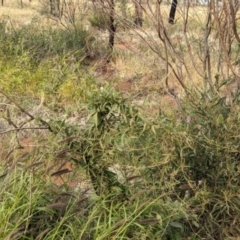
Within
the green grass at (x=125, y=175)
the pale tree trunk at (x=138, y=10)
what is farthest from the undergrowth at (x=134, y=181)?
the pale tree trunk at (x=138, y=10)

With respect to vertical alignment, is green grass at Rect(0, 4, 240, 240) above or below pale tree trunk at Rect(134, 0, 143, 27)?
below

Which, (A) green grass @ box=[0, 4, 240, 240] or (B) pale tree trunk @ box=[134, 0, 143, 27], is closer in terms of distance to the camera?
(A) green grass @ box=[0, 4, 240, 240]

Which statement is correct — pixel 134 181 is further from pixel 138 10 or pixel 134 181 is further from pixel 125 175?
pixel 138 10

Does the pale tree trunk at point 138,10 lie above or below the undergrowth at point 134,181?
above

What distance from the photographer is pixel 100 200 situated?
8.34ft

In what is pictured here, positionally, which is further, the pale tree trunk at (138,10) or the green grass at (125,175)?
the pale tree trunk at (138,10)

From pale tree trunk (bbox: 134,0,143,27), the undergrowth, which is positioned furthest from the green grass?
pale tree trunk (bbox: 134,0,143,27)

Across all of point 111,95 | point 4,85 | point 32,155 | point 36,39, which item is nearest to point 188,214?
point 111,95

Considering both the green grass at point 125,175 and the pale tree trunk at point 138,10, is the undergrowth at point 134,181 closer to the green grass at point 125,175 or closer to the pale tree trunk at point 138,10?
the green grass at point 125,175

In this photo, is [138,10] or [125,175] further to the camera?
[138,10]

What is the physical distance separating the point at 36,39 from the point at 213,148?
19.4 ft

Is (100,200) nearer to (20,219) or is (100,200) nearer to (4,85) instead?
(20,219)

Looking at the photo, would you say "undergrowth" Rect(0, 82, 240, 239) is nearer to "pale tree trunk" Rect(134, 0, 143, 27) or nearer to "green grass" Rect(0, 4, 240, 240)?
"green grass" Rect(0, 4, 240, 240)

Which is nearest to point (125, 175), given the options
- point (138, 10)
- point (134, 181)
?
point (134, 181)
